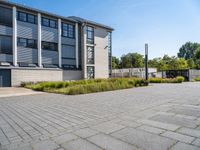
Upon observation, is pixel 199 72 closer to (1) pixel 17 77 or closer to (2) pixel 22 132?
(1) pixel 17 77

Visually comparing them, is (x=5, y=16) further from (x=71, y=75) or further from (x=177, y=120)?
(x=177, y=120)

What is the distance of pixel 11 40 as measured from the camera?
66.6 feet

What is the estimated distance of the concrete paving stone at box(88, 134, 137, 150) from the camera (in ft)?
10.5

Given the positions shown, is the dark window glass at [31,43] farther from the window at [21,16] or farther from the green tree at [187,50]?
the green tree at [187,50]

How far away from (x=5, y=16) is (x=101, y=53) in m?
15.3

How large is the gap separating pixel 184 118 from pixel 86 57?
2300 cm

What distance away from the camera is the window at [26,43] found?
20.9 m

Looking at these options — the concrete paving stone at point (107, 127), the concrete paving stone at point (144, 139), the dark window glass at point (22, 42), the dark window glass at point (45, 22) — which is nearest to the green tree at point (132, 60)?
the dark window glass at point (45, 22)

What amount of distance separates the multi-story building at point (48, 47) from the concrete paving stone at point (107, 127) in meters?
18.3

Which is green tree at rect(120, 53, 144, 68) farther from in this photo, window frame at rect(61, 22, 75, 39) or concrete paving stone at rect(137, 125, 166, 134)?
concrete paving stone at rect(137, 125, 166, 134)

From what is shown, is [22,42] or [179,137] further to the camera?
[22,42]

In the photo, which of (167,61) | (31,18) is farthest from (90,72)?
(167,61)

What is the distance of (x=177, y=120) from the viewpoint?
493cm

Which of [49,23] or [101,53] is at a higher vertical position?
[49,23]
